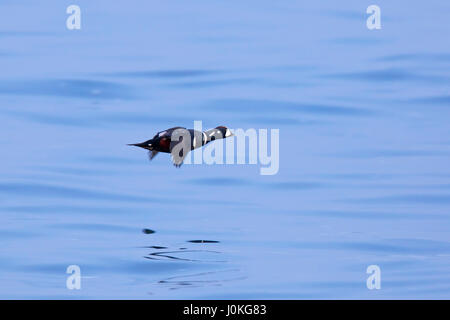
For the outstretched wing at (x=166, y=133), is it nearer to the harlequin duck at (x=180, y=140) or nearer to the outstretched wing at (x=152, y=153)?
the harlequin duck at (x=180, y=140)

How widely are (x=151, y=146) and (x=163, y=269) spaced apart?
1517 mm

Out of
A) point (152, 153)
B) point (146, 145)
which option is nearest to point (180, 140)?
point (146, 145)

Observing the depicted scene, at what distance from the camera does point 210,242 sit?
8945mm

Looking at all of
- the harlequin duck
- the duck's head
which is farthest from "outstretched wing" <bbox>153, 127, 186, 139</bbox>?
the duck's head

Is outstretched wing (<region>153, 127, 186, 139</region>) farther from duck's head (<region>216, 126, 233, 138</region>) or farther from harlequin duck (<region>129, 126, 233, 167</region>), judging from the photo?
duck's head (<region>216, 126, 233, 138</region>)

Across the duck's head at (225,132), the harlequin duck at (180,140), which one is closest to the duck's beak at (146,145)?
the harlequin duck at (180,140)

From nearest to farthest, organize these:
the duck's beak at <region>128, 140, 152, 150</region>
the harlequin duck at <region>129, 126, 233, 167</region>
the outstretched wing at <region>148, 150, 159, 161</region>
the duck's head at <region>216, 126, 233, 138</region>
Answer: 1. the harlequin duck at <region>129, 126, 233, 167</region>
2. the duck's head at <region>216, 126, 233, 138</region>
3. the duck's beak at <region>128, 140, 152, 150</region>
4. the outstretched wing at <region>148, 150, 159, 161</region>

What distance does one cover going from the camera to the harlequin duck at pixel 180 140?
22.8 ft

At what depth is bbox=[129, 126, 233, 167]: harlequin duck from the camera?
695 centimetres

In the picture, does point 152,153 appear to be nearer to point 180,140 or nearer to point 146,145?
point 146,145

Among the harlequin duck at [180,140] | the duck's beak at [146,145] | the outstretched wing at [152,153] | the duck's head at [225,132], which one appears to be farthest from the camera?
the outstretched wing at [152,153]

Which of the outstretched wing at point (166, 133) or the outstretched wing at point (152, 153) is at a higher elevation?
the outstretched wing at point (166, 133)
